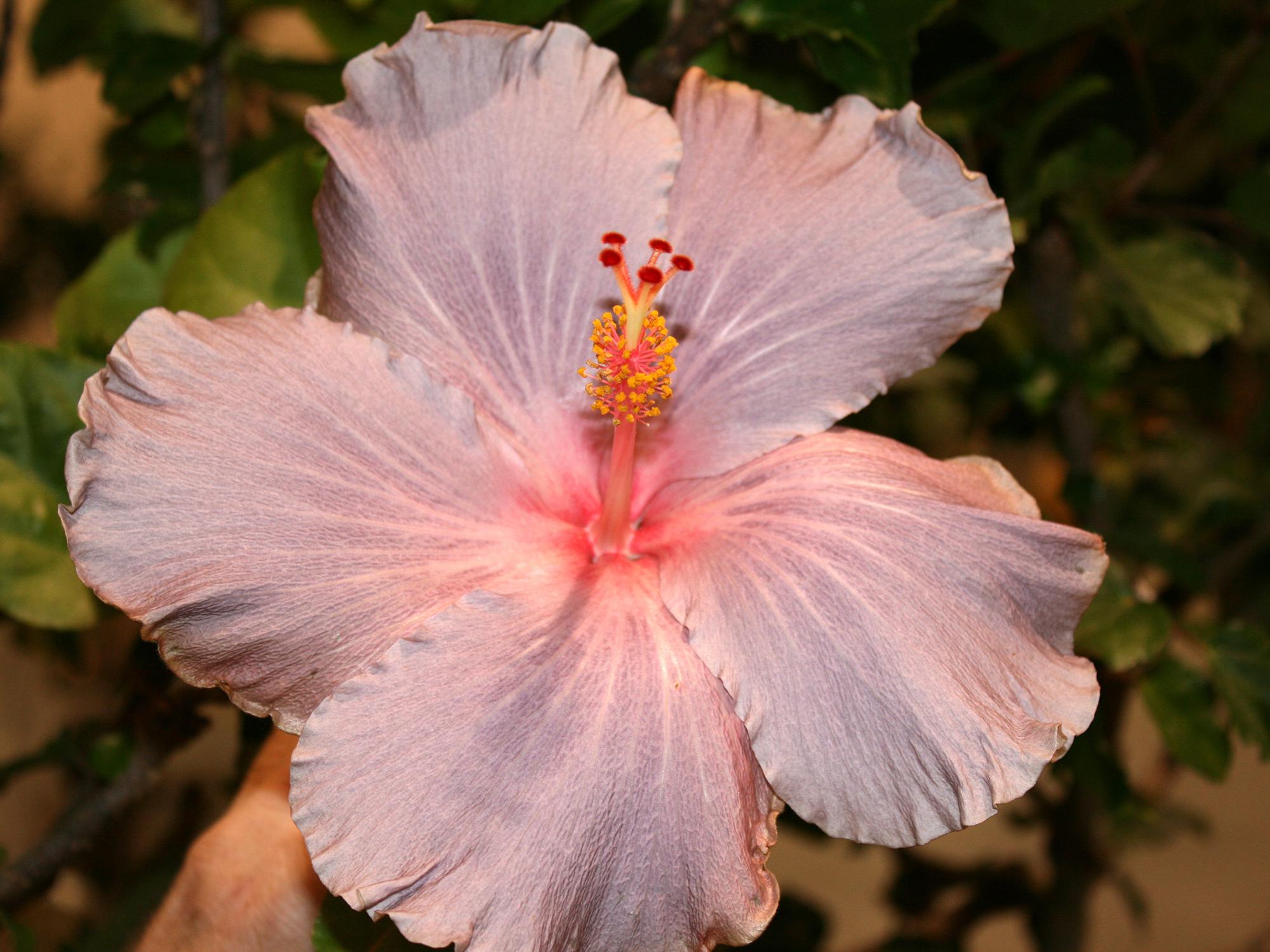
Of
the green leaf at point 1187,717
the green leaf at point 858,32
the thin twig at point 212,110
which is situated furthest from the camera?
the thin twig at point 212,110

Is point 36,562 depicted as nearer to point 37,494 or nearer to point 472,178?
point 37,494

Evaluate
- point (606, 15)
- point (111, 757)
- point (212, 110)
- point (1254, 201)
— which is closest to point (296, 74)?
point (212, 110)

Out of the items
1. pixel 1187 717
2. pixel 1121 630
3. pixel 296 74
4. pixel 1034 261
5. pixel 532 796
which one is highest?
pixel 296 74

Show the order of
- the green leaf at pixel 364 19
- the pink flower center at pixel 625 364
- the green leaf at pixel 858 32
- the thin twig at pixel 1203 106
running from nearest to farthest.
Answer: the pink flower center at pixel 625 364, the green leaf at pixel 858 32, the green leaf at pixel 364 19, the thin twig at pixel 1203 106

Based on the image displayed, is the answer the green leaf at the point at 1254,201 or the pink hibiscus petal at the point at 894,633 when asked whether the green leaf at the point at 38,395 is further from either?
the green leaf at the point at 1254,201

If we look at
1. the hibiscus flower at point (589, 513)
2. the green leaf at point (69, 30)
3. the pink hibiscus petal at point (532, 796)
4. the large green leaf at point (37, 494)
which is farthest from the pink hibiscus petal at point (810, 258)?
the green leaf at point (69, 30)

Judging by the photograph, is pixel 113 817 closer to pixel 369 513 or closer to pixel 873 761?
pixel 369 513

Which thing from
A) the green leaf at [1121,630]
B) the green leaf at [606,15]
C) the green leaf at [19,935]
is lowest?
the green leaf at [19,935]
